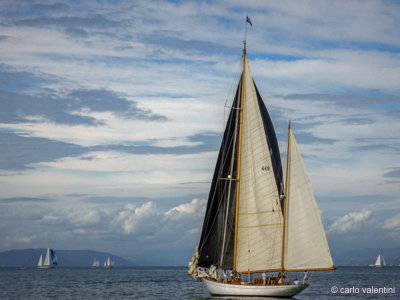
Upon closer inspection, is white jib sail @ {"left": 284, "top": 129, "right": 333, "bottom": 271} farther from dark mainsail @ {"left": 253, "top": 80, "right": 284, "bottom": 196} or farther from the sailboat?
dark mainsail @ {"left": 253, "top": 80, "right": 284, "bottom": 196}

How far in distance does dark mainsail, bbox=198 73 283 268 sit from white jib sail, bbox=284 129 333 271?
136cm

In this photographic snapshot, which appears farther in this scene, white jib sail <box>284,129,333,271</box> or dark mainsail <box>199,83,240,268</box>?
dark mainsail <box>199,83,240,268</box>

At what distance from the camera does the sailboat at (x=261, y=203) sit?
5841cm

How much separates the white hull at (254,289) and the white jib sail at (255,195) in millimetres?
2911

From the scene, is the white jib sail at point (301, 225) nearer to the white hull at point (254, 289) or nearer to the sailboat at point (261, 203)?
the sailboat at point (261, 203)

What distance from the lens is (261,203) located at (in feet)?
192

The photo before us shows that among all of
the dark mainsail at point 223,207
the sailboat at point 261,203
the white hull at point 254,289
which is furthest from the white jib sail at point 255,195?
the white hull at point 254,289

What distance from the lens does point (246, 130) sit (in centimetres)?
5850

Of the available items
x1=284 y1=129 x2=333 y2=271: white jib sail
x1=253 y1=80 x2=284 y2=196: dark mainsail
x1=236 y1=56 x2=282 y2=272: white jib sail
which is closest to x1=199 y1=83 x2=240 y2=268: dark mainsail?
x1=236 y1=56 x2=282 y2=272: white jib sail

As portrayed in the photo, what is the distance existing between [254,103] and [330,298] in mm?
26525

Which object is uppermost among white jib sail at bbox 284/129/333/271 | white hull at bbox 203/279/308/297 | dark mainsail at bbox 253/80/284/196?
dark mainsail at bbox 253/80/284/196

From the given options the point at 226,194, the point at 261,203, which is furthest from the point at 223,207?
the point at 261,203

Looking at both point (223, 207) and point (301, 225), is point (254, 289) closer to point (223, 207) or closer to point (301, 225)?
point (301, 225)

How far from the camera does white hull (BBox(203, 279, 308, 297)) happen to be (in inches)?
2215
